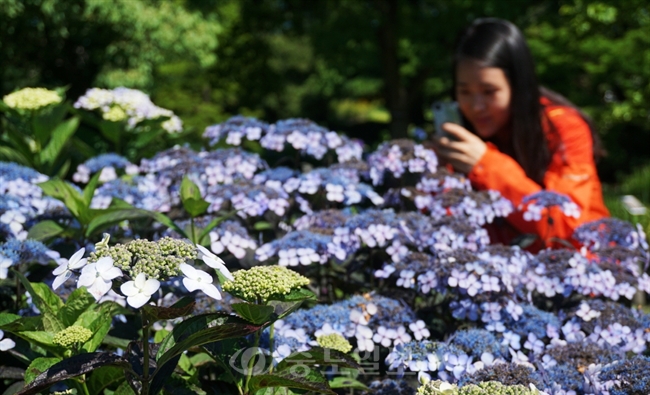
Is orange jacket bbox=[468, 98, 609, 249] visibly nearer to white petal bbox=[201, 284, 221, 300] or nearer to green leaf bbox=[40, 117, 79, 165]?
white petal bbox=[201, 284, 221, 300]

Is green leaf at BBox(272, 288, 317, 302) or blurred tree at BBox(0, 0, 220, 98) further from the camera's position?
blurred tree at BBox(0, 0, 220, 98)

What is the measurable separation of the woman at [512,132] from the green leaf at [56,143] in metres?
1.30

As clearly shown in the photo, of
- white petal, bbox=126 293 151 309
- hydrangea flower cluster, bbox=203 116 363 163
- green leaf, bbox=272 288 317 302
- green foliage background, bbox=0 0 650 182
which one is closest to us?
white petal, bbox=126 293 151 309

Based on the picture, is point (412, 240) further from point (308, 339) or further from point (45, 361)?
point (45, 361)

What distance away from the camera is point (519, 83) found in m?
2.59

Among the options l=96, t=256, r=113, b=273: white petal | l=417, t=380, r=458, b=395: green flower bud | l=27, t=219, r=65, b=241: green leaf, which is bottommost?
l=27, t=219, r=65, b=241: green leaf

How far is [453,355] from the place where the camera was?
4.56ft

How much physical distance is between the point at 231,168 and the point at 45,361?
3.15 ft

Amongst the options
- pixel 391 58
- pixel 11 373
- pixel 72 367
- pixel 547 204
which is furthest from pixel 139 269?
pixel 391 58

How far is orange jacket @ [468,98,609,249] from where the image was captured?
2291 mm

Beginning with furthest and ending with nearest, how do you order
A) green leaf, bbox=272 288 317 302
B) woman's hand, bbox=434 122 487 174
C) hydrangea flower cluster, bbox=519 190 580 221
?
1. woman's hand, bbox=434 122 487 174
2. hydrangea flower cluster, bbox=519 190 580 221
3. green leaf, bbox=272 288 317 302

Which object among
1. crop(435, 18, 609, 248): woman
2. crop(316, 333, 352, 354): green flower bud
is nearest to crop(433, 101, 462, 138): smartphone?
crop(435, 18, 609, 248): woman

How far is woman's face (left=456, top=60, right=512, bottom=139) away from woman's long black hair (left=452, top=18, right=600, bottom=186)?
4cm

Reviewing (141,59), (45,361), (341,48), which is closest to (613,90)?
(341,48)
